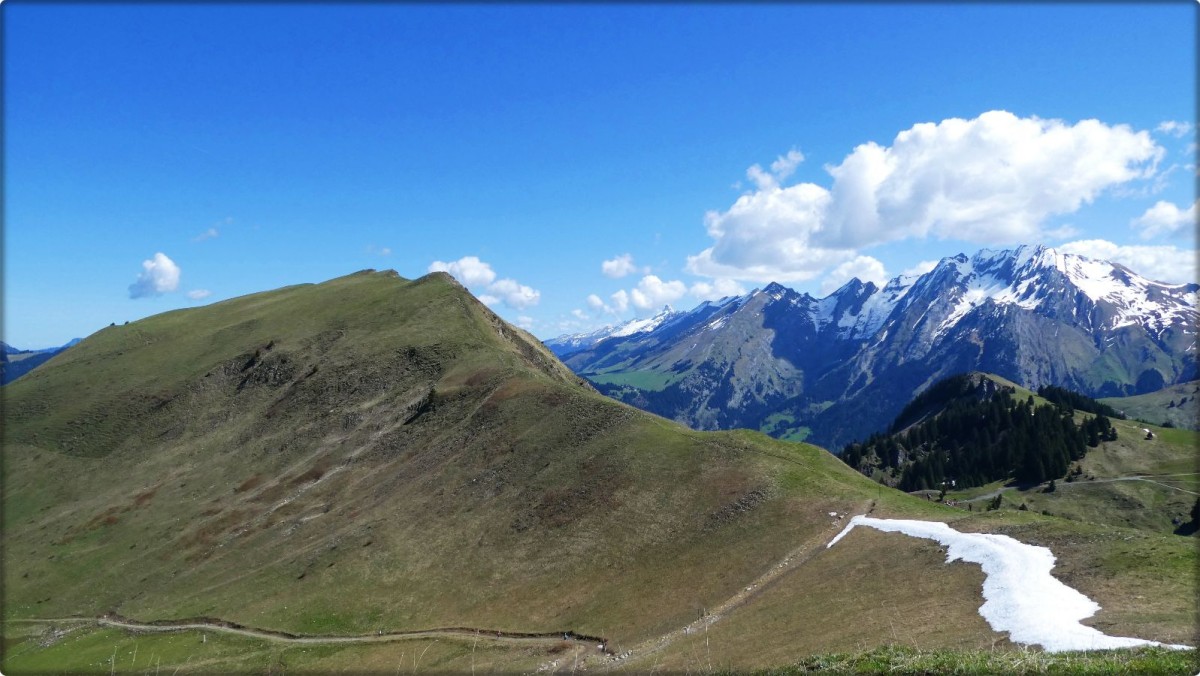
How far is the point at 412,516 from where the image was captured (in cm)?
9031

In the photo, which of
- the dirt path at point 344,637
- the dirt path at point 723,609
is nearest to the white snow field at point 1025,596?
the dirt path at point 723,609

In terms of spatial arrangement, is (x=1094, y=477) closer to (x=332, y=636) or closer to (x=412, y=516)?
(x=412, y=516)

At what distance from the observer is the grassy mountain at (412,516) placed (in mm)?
58375

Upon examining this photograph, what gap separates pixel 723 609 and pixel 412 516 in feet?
170

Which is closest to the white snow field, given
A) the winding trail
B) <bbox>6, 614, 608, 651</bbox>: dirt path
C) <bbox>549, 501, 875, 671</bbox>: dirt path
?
<bbox>549, 501, 875, 671</bbox>: dirt path

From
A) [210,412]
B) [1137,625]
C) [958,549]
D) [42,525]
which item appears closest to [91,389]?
[210,412]

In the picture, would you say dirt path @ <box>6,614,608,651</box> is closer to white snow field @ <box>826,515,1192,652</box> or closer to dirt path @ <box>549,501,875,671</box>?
dirt path @ <box>549,501,875,671</box>

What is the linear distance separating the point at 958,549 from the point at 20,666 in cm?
10672

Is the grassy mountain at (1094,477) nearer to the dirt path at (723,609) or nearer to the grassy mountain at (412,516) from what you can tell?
the grassy mountain at (412,516)

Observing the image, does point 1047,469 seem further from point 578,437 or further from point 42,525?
point 42,525

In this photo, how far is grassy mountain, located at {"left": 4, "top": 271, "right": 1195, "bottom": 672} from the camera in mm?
58375

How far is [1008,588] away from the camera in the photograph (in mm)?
42156

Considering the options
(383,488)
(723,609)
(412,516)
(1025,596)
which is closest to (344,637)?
(412,516)

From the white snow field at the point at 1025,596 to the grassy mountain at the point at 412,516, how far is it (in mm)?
1856
